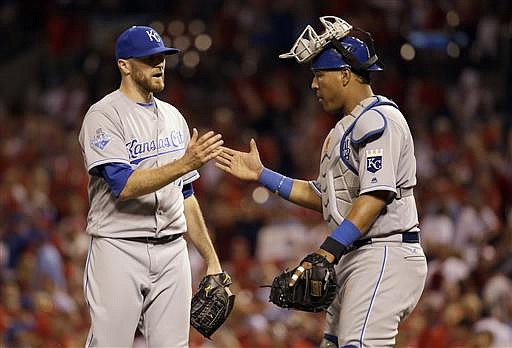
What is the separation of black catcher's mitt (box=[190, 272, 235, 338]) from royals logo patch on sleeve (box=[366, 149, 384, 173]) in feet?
3.50

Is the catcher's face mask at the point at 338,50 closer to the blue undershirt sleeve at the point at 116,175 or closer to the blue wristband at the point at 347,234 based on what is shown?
the blue wristband at the point at 347,234

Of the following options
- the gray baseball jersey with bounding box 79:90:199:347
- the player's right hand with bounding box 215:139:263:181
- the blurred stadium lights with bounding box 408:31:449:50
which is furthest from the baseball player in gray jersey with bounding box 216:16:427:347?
the blurred stadium lights with bounding box 408:31:449:50

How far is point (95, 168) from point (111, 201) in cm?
19

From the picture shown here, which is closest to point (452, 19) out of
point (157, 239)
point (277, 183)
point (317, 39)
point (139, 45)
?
point (277, 183)

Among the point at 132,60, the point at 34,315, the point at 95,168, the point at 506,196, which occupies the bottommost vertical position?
the point at 34,315

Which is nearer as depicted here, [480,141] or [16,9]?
[480,141]

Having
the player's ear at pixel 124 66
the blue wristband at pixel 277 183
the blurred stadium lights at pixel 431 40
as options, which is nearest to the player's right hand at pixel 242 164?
the blue wristband at pixel 277 183

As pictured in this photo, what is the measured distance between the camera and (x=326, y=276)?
484cm

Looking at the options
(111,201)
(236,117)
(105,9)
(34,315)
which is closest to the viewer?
(111,201)

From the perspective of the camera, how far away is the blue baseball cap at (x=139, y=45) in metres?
5.19

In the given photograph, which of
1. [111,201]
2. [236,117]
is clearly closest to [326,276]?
[111,201]

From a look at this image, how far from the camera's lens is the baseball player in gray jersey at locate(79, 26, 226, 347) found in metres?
5.08

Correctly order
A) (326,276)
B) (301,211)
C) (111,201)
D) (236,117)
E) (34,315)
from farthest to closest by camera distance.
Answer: (236,117), (301,211), (34,315), (111,201), (326,276)

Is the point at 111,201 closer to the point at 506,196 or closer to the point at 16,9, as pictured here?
the point at 506,196
